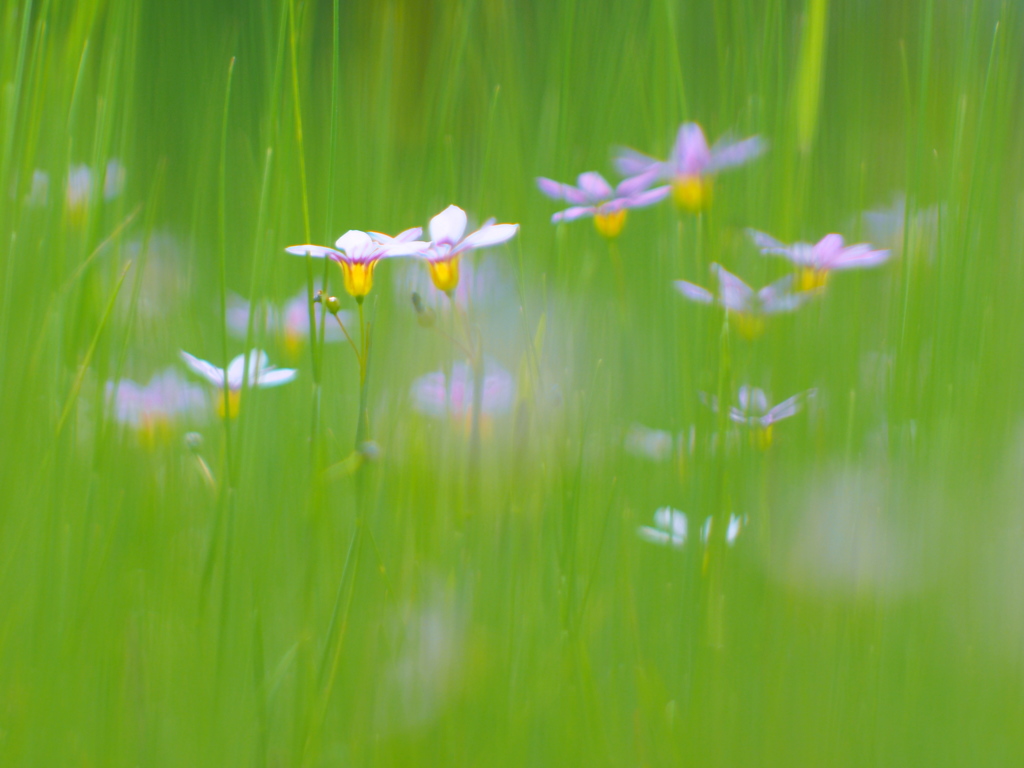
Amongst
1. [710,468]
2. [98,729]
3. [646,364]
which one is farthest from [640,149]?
[98,729]

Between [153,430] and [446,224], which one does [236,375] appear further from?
[446,224]

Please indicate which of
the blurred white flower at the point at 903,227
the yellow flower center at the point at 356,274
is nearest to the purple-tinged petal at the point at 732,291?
the blurred white flower at the point at 903,227

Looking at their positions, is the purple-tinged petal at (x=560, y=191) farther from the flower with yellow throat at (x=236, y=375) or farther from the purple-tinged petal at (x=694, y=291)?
the flower with yellow throat at (x=236, y=375)

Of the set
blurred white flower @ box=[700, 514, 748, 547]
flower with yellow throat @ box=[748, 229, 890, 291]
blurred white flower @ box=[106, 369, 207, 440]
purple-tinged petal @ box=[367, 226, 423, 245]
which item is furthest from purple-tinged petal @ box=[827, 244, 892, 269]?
blurred white flower @ box=[106, 369, 207, 440]

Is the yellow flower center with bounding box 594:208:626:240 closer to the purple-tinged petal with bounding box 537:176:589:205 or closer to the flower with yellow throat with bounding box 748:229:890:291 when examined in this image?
the purple-tinged petal with bounding box 537:176:589:205

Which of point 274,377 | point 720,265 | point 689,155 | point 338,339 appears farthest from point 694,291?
point 338,339

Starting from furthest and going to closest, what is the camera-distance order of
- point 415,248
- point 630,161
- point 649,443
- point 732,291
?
point 630,161
point 649,443
point 732,291
point 415,248

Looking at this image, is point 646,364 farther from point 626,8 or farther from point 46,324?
point 46,324
